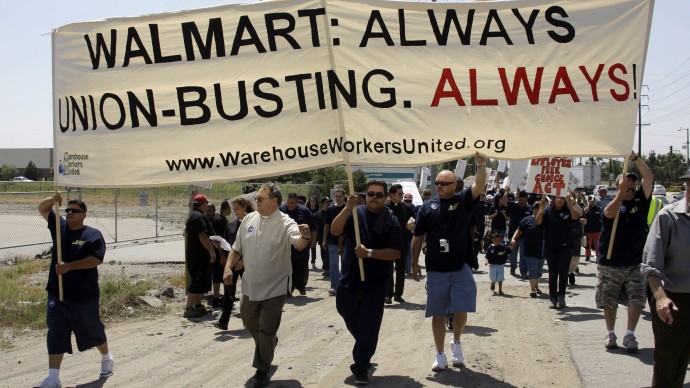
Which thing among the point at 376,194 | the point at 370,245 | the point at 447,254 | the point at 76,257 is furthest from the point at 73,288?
the point at 447,254

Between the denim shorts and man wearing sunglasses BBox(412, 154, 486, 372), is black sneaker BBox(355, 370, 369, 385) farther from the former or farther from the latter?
the denim shorts

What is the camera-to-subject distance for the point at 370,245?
22.7 ft

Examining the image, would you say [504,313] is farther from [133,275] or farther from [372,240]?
[133,275]

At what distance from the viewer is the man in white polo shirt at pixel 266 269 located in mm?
6855

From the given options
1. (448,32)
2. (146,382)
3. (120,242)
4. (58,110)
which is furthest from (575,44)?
(120,242)

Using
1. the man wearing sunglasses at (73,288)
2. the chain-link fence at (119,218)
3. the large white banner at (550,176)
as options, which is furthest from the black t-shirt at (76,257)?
the large white banner at (550,176)

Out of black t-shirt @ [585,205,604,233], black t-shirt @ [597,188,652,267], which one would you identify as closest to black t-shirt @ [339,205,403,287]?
black t-shirt @ [597,188,652,267]

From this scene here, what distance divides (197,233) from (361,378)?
4754mm

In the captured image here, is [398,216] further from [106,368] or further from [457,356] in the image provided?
[106,368]

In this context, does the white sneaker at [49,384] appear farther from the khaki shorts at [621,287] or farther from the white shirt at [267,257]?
the khaki shorts at [621,287]

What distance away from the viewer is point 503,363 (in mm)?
7523

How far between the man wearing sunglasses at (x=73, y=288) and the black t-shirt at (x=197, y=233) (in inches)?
140

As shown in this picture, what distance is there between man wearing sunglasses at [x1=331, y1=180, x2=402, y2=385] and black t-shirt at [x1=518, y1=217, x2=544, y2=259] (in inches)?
237

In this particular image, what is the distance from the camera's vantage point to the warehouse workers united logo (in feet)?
21.5
